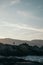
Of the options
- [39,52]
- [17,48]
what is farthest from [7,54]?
[39,52]

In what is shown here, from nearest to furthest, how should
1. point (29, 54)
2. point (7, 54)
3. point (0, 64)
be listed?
point (0, 64) → point (7, 54) → point (29, 54)

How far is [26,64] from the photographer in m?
30.9

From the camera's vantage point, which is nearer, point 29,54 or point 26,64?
point 26,64

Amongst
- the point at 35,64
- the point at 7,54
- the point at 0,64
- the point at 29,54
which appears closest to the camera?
the point at 0,64

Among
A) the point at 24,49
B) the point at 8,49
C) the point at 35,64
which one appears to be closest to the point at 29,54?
the point at 24,49

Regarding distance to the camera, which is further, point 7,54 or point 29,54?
point 29,54

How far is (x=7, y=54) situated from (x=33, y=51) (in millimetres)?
9320

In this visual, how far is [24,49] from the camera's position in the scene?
57062mm

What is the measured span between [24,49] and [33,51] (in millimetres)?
2901

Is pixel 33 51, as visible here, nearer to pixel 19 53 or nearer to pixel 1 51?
pixel 19 53

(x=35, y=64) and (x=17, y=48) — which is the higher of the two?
(x=17, y=48)

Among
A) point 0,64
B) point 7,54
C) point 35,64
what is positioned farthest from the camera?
point 7,54

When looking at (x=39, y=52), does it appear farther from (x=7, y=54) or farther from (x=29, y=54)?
(x=7, y=54)

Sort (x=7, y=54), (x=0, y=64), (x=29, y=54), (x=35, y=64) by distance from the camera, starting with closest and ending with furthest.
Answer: (x=0, y=64) → (x=35, y=64) → (x=7, y=54) → (x=29, y=54)
